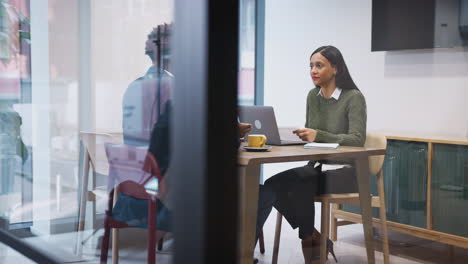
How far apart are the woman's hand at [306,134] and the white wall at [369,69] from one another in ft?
0.41

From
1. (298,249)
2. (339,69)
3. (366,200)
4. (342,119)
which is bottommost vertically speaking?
(298,249)

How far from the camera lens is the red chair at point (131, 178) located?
879 millimetres

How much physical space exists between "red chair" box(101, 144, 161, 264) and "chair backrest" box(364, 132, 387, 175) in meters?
0.78

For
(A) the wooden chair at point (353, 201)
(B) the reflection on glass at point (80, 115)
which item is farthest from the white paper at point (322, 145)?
(B) the reflection on glass at point (80, 115)

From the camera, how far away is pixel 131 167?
3.24ft

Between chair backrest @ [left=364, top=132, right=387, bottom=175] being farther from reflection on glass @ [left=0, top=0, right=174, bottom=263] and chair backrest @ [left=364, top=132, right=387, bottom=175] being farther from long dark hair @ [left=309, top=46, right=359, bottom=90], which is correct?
reflection on glass @ [left=0, top=0, right=174, bottom=263]

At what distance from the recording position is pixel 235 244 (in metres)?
0.67

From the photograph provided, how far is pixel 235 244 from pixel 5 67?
103cm

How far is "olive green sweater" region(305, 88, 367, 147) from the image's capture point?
5.03 ft

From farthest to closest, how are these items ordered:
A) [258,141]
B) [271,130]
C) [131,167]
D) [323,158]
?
1. [271,130]
2. [323,158]
3. [258,141]
4. [131,167]

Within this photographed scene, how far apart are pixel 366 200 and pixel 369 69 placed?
2.27 feet

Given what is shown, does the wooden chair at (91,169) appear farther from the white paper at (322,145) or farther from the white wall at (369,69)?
the white wall at (369,69)

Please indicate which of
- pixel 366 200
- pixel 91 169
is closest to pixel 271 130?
pixel 366 200

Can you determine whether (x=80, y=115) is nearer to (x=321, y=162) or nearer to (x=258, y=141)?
(x=258, y=141)
